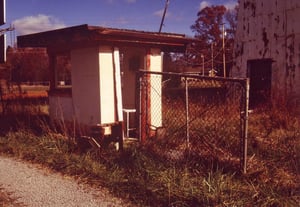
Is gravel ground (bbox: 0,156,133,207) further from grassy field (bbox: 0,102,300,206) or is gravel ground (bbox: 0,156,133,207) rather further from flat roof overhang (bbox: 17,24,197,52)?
flat roof overhang (bbox: 17,24,197,52)

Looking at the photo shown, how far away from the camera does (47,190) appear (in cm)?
486

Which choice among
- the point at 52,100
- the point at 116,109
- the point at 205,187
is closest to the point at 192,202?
the point at 205,187

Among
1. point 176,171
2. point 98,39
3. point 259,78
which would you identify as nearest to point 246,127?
point 176,171

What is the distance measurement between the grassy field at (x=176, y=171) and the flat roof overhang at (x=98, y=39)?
7.60 ft

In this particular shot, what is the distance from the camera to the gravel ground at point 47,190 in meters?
4.39

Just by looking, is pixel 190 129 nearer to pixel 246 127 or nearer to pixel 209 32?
pixel 246 127

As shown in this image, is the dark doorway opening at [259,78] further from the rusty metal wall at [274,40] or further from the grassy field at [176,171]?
the grassy field at [176,171]

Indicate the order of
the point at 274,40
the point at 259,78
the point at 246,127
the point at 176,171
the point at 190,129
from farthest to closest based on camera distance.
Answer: the point at 259,78, the point at 274,40, the point at 190,129, the point at 176,171, the point at 246,127

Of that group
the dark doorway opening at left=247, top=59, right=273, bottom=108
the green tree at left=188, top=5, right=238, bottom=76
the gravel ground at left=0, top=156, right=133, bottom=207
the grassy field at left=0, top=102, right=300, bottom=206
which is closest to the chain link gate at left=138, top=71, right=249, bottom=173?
the grassy field at left=0, top=102, right=300, bottom=206

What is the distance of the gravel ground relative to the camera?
439cm

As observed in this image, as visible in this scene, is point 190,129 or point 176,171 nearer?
point 176,171

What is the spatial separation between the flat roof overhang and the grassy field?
232 cm

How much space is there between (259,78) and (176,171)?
29.0 feet

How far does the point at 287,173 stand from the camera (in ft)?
17.4
